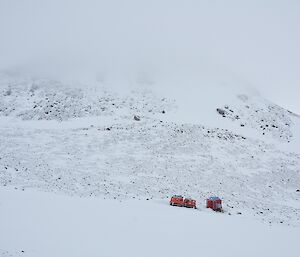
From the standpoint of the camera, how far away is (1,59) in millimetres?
93125

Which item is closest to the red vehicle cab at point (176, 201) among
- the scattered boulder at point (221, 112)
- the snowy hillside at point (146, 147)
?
the snowy hillside at point (146, 147)

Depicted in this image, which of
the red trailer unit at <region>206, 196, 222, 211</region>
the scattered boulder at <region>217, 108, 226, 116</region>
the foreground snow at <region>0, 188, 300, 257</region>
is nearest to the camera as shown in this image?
the foreground snow at <region>0, 188, 300, 257</region>

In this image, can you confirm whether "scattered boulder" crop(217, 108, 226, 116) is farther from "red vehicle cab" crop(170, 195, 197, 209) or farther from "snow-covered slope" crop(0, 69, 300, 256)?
"red vehicle cab" crop(170, 195, 197, 209)

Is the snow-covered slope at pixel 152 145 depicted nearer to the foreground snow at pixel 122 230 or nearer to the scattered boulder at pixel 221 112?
the scattered boulder at pixel 221 112

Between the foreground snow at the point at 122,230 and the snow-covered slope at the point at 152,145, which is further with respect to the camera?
the snow-covered slope at the point at 152,145

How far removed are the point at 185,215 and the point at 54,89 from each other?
44.1m

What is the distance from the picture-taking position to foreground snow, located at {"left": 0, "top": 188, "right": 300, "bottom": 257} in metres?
17.6

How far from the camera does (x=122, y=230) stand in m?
20.8

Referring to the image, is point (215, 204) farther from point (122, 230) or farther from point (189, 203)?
point (122, 230)

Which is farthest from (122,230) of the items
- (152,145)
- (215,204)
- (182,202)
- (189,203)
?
(152,145)

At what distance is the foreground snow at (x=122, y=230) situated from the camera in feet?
57.7

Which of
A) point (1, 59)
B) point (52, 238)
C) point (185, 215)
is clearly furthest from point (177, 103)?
point (1, 59)

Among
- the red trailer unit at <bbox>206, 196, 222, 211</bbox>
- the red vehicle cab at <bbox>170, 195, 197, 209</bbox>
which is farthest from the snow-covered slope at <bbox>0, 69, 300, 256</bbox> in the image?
the red trailer unit at <bbox>206, 196, 222, 211</bbox>

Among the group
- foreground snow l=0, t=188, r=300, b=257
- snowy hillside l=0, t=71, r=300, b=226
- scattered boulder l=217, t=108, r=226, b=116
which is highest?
foreground snow l=0, t=188, r=300, b=257
